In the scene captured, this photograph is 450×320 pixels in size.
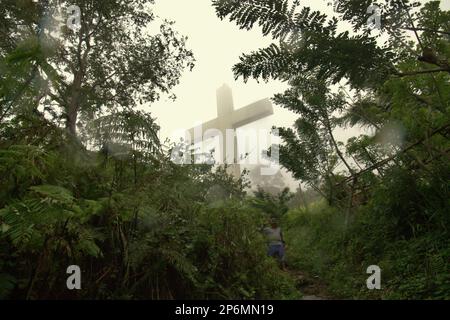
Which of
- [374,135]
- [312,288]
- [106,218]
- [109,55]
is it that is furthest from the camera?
[109,55]

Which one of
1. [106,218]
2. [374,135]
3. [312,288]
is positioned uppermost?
[374,135]

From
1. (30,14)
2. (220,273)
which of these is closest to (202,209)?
(220,273)

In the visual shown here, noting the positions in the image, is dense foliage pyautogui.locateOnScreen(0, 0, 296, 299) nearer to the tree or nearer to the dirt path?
the dirt path

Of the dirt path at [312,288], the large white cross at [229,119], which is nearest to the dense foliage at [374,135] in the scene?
the dirt path at [312,288]

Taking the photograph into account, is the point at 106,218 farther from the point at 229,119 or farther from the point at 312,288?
the point at 229,119

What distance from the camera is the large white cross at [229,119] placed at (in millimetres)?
9875

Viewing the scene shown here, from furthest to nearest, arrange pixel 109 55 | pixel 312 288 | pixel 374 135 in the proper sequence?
1. pixel 109 55
2. pixel 374 135
3. pixel 312 288

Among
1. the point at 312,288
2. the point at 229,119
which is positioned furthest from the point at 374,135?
the point at 229,119

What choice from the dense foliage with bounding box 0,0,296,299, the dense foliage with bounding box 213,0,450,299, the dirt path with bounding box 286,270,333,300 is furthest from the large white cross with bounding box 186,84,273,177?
the dense foliage with bounding box 0,0,296,299

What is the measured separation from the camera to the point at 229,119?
10320mm

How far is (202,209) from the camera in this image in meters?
4.16

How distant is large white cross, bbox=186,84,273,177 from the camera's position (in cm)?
988
